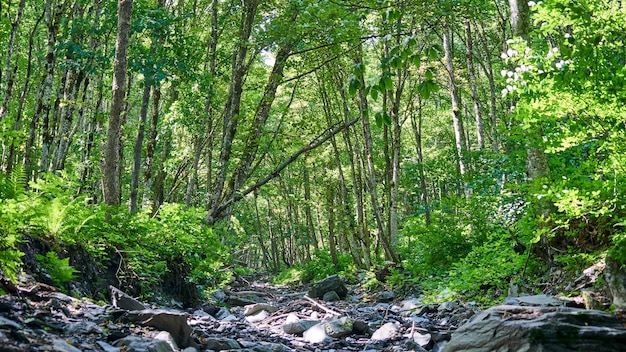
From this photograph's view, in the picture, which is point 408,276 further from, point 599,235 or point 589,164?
point 589,164

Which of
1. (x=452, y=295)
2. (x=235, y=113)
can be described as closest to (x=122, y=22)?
(x=235, y=113)

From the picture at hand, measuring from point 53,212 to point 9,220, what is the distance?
1.33 metres

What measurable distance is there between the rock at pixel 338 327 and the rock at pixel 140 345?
3.40 metres

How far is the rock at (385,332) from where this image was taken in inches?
280

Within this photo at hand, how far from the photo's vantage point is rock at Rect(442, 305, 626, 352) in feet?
13.4

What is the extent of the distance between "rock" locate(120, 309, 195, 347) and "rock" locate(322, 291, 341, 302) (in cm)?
905

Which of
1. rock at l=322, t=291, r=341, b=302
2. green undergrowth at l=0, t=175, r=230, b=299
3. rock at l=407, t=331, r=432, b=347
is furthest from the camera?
rock at l=322, t=291, r=341, b=302

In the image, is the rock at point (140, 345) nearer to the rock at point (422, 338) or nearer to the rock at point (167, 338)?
the rock at point (167, 338)

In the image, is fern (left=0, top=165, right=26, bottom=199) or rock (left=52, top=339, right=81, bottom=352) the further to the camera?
fern (left=0, top=165, right=26, bottom=199)

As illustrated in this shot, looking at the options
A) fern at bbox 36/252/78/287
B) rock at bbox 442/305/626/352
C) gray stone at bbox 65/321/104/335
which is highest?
fern at bbox 36/252/78/287

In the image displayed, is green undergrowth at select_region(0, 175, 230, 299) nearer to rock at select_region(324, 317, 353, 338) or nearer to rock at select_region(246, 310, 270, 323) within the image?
rock at select_region(246, 310, 270, 323)

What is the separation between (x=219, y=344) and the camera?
215 inches

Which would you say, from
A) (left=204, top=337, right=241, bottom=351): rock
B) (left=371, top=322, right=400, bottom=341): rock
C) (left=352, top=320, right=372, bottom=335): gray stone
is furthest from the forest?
(left=352, top=320, right=372, bottom=335): gray stone

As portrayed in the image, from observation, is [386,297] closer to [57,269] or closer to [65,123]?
[57,269]
